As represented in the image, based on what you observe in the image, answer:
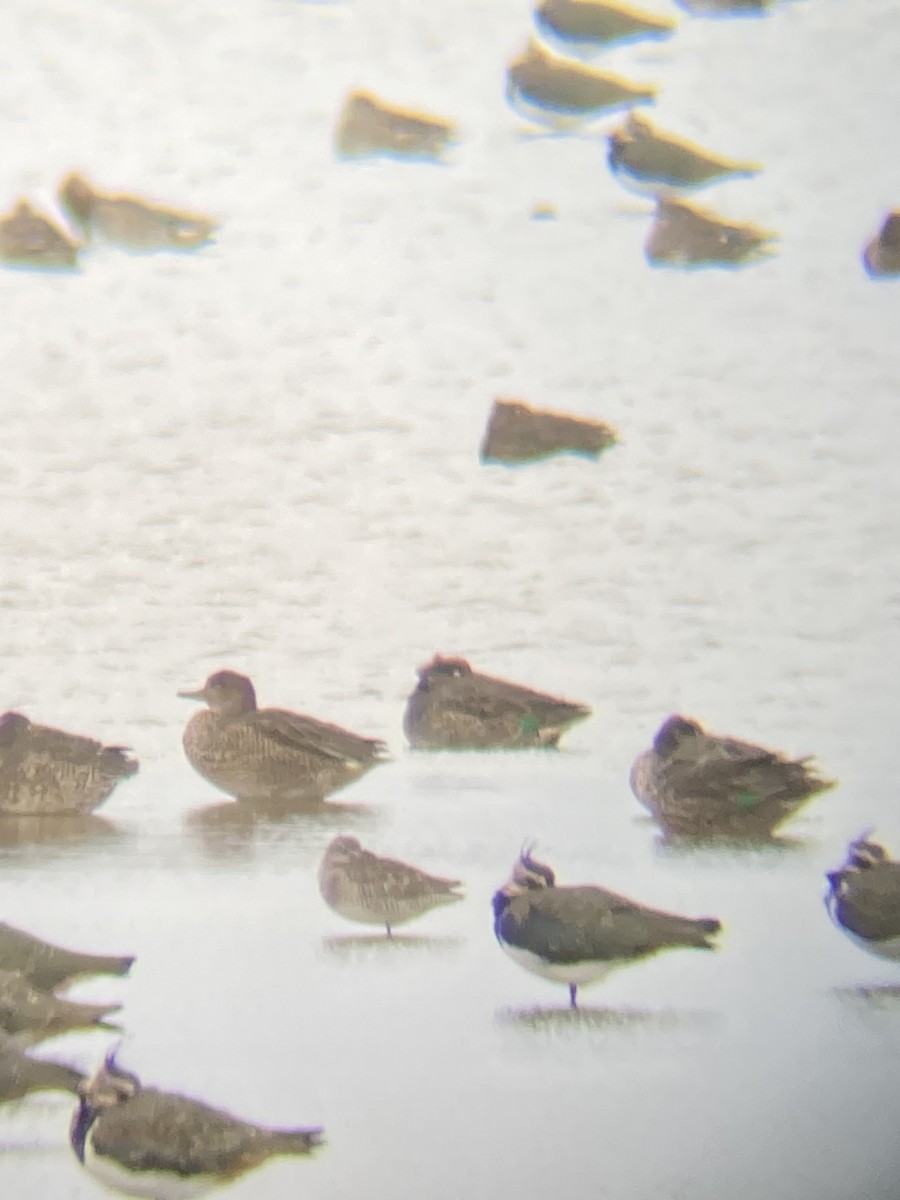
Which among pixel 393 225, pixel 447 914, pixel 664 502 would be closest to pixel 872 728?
pixel 664 502

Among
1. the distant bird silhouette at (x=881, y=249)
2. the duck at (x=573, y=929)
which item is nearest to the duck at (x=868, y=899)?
the duck at (x=573, y=929)

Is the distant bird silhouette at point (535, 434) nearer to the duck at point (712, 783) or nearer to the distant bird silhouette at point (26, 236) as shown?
the duck at point (712, 783)

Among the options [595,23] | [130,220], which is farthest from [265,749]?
[595,23]

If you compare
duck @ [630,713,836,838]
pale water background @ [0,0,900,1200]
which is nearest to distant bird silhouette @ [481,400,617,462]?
pale water background @ [0,0,900,1200]

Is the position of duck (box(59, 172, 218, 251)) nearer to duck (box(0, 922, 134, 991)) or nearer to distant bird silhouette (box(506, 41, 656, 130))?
distant bird silhouette (box(506, 41, 656, 130))

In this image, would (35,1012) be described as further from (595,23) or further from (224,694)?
(595,23)
